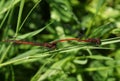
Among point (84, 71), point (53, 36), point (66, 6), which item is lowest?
point (84, 71)

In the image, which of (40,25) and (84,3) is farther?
(84,3)

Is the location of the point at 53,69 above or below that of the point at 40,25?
below

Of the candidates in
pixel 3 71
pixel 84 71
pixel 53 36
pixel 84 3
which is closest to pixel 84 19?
pixel 84 3

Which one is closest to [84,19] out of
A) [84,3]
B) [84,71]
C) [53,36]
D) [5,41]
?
[84,3]

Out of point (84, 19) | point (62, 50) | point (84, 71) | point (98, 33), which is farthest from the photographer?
point (84, 19)

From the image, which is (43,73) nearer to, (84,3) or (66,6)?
(66,6)

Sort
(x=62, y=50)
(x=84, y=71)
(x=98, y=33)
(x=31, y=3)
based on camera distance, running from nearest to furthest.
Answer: (x=62, y=50) < (x=98, y=33) < (x=84, y=71) < (x=31, y=3)

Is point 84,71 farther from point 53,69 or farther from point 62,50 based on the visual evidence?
point 62,50
